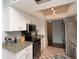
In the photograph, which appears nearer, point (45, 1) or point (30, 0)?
point (30, 0)

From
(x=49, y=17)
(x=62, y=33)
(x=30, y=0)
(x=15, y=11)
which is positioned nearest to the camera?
(x=30, y=0)

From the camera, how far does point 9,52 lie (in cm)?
232

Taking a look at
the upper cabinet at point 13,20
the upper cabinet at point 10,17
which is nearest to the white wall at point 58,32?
the upper cabinet at point 13,20

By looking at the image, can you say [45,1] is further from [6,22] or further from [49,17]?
[49,17]

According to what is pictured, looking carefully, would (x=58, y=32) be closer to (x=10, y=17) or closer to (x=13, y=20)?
(x=13, y=20)

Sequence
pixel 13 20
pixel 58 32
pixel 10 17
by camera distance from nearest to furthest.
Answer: pixel 10 17 < pixel 13 20 < pixel 58 32

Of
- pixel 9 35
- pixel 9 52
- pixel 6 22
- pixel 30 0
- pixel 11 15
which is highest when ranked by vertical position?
pixel 30 0

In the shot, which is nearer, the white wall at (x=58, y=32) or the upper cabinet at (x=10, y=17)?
the upper cabinet at (x=10, y=17)

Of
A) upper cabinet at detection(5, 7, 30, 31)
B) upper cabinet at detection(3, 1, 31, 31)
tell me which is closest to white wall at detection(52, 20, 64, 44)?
upper cabinet at detection(5, 7, 30, 31)

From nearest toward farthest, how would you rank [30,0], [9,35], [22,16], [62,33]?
1. [30,0]
2. [9,35]
3. [22,16]
4. [62,33]

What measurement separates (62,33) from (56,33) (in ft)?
1.92

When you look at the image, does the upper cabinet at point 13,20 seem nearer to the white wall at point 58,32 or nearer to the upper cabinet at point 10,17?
the upper cabinet at point 10,17

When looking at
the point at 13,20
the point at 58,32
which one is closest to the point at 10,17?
the point at 13,20

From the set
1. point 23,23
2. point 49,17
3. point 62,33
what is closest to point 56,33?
point 62,33
